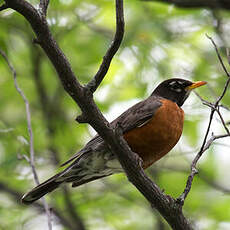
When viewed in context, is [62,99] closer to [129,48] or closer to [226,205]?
[129,48]

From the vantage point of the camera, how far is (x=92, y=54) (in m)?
5.64

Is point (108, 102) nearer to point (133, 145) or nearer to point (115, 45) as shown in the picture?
point (133, 145)

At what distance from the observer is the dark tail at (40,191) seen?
3.93m

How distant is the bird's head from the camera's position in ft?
15.9

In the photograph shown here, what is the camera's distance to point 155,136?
400cm

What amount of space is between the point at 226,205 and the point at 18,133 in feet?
7.80

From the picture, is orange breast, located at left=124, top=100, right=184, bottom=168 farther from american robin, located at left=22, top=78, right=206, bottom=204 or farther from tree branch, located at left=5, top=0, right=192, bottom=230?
tree branch, located at left=5, top=0, right=192, bottom=230

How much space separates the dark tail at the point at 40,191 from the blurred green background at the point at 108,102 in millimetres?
941

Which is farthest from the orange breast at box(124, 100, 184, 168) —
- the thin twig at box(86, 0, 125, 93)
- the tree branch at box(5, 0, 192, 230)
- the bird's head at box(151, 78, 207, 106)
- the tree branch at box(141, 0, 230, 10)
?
the tree branch at box(141, 0, 230, 10)

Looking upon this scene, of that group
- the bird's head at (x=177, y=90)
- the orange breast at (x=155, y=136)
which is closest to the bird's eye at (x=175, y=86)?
the bird's head at (x=177, y=90)

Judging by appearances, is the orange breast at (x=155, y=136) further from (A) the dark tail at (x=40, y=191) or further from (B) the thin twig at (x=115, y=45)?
(B) the thin twig at (x=115, y=45)

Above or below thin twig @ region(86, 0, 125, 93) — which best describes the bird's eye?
below

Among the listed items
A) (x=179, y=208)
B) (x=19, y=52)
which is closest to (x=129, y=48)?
(x=19, y=52)

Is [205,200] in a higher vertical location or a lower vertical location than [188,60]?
lower
